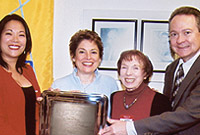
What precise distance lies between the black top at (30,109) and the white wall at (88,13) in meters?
0.62

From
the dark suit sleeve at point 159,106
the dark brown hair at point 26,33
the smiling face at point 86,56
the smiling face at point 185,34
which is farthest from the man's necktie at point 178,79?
the dark brown hair at point 26,33

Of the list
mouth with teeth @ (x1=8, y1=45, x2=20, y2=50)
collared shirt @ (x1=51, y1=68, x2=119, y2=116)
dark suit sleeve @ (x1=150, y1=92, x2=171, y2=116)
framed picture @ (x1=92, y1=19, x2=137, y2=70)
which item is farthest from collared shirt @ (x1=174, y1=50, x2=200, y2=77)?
mouth with teeth @ (x1=8, y1=45, x2=20, y2=50)

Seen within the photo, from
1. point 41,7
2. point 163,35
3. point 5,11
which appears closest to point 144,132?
point 163,35

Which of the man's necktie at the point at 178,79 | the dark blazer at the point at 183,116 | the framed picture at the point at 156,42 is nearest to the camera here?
the dark blazer at the point at 183,116

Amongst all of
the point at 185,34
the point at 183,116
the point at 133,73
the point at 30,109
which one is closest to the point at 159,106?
the point at 183,116

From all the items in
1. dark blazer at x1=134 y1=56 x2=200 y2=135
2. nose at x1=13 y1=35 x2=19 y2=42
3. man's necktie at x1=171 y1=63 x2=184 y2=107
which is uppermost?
nose at x1=13 y1=35 x2=19 y2=42

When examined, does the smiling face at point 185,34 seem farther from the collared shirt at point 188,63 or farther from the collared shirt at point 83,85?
the collared shirt at point 83,85

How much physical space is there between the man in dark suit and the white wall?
2.20 feet

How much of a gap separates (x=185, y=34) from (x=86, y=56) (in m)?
0.73

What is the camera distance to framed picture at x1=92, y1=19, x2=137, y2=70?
2.40m

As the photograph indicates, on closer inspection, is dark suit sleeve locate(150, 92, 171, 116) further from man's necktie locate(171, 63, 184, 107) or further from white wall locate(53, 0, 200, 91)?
white wall locate(53, 0, 200, 91)

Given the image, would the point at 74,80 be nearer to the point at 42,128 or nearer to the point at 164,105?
the point at 42,128

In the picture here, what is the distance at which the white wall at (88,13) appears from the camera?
2381mm

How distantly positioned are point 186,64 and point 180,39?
0.20m
